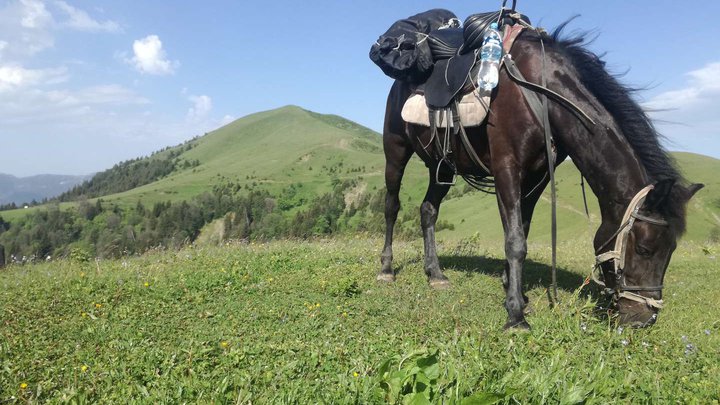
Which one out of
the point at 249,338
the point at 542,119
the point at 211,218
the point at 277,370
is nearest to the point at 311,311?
the point at 249,338

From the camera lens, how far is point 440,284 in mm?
7578

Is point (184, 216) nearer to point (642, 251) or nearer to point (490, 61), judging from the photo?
point (490, 61)

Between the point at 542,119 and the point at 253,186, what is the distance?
175 meters

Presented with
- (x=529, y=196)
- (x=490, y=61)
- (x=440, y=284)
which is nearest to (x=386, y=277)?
(x=440, y=284)

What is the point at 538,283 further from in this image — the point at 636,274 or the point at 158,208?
the point at 158,208

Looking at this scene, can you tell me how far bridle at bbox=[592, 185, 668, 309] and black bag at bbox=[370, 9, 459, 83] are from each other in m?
3.39

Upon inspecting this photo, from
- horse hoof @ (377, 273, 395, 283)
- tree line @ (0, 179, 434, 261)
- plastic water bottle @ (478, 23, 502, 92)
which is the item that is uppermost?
plastic water bottle @ (478, 23, 502, 92)

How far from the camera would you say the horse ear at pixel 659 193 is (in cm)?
470

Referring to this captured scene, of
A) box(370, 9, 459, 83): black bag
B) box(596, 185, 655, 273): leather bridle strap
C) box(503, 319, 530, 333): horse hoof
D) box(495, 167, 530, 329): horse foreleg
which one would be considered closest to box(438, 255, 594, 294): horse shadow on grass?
box(495, 167, 530, 329): horse foreleg

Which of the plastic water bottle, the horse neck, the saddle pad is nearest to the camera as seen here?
the horse neck

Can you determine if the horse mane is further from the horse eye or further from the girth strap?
the girth strap

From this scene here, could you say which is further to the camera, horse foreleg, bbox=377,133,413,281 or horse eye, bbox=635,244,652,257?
horse foreleg, bbox=377,133,413,281

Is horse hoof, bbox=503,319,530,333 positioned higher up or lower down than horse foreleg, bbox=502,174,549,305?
lower down

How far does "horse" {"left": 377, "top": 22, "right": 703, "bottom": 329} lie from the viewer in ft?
16.0
